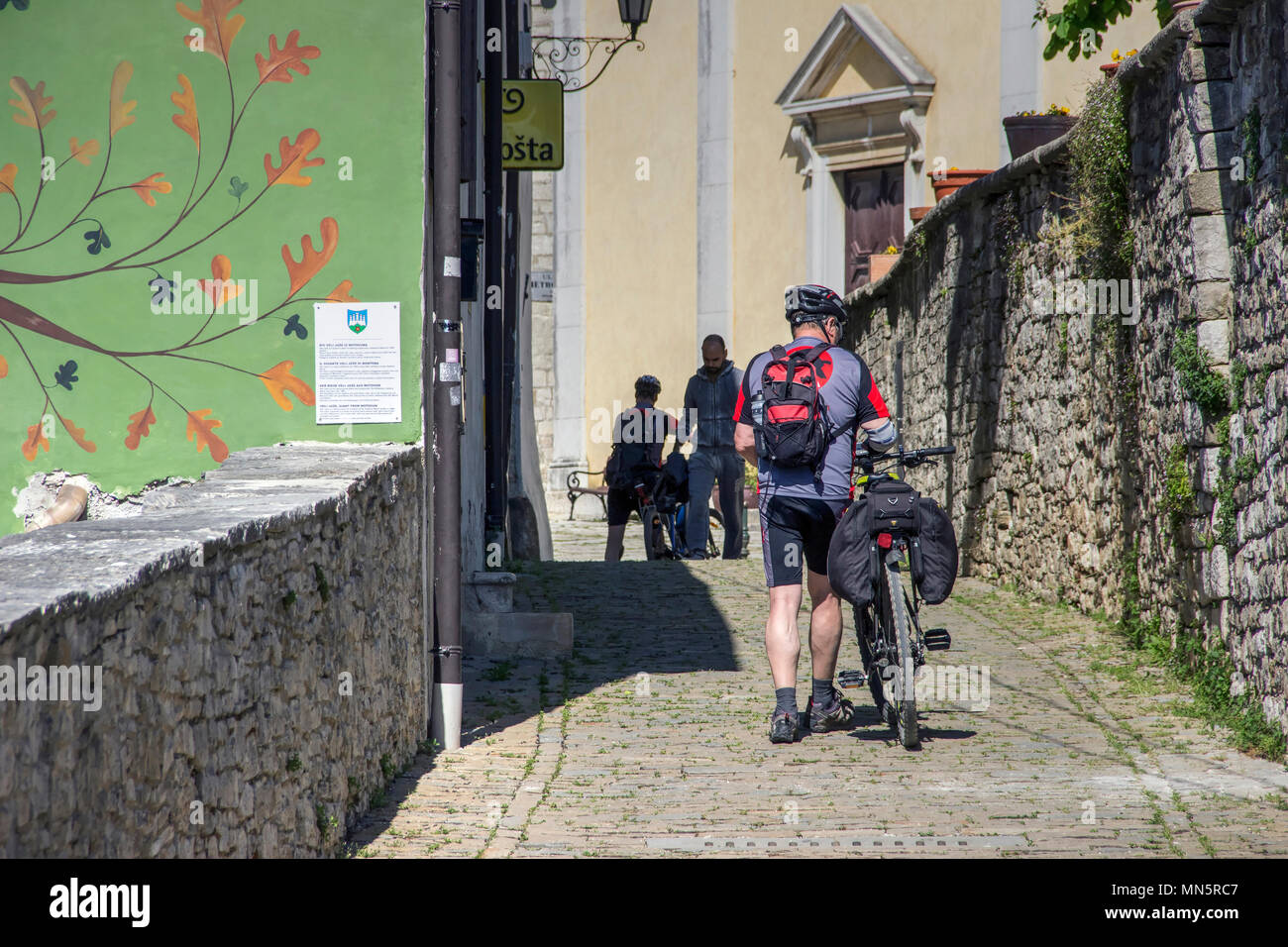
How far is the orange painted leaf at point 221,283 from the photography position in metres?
5.79

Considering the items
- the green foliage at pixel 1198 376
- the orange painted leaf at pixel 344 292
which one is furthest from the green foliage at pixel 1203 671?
the orange painted leaf at pixel 344 292

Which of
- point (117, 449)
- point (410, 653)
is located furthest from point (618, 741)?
point (117, 449)

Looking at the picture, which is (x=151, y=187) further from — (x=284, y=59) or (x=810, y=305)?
(x=810, y=305)

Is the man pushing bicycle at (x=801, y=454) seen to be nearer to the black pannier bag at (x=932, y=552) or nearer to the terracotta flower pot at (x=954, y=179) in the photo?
the black pannier bag at (x=932, y=552)

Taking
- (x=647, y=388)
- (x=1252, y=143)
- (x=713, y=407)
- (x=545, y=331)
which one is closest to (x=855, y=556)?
(x=1252, y=143)

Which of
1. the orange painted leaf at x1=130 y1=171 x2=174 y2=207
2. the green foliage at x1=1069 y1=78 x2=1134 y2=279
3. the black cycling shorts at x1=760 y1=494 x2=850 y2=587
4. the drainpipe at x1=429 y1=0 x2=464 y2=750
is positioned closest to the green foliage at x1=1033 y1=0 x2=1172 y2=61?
the green foliage at x1=1069 y1=78 x2=1134 y2=279

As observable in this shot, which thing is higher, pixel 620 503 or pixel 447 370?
pixel 447 370

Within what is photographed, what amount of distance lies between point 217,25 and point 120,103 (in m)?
0.49

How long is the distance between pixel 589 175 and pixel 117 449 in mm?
15433

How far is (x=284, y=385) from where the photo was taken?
19.0ft

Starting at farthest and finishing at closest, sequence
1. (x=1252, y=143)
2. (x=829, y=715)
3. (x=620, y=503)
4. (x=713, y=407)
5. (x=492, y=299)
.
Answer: (x=620, y=503)
(x=713, y=407)
(x=492, y=299)
(x=829, y=715)
(x=1252, y=143)

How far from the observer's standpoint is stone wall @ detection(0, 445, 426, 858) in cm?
225
